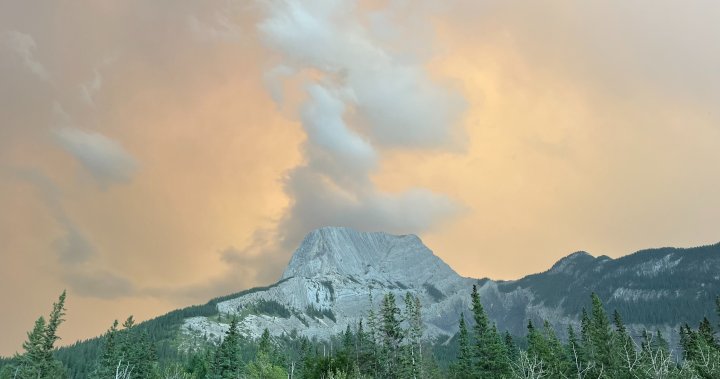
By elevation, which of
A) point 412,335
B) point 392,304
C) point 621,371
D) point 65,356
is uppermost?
point 65,356

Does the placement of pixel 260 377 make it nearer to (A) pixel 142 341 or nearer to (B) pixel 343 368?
(B) pixel 343 368

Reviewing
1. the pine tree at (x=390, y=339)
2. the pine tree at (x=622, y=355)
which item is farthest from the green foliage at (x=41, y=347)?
the pine tree at (x=622, y=355)

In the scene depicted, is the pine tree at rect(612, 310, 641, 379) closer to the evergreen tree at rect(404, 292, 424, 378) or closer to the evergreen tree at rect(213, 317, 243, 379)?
the evergreen tree at rect(404, 292, 424, 378)

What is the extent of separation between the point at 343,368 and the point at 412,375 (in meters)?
12.2

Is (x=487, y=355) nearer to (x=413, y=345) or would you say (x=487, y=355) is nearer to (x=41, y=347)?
(x=413, y=345)

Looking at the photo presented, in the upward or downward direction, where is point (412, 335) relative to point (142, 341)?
downward

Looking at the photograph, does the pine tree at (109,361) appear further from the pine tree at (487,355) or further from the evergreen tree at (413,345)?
the pine tree at (487,355)

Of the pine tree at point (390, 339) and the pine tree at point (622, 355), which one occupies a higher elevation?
the pine tree at point (390, 339)

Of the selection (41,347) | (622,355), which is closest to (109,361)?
(41,347)

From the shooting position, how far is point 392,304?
88.6 meters

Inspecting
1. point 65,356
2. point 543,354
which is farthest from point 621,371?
point 65,356

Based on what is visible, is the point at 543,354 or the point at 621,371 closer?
the point at 621,371

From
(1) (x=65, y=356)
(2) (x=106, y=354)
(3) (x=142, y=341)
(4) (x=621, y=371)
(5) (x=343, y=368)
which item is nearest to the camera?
(4) (x=621, y=371)

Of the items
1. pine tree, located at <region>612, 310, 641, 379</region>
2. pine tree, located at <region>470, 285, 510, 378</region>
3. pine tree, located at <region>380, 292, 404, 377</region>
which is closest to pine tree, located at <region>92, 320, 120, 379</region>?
pine tree, located at <region>380, 292, 404, 377</region>
